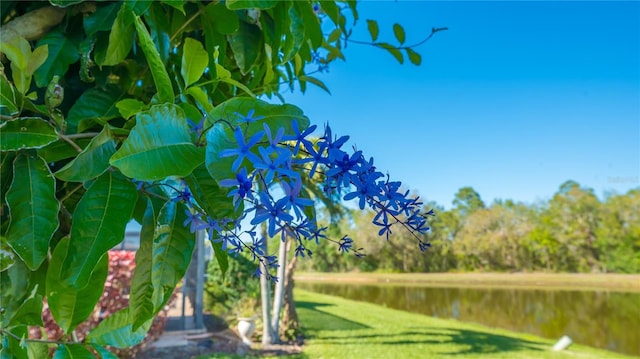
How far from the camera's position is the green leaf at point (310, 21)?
764mm

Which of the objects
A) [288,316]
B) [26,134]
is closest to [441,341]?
[288,316]

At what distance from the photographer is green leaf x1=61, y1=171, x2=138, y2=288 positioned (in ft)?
1.45

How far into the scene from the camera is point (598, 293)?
1958cm

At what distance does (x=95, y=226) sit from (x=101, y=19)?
1.46ft

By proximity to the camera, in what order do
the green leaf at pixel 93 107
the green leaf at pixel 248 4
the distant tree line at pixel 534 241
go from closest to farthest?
the green leaf at pixel 248 4, the green leaf at pixel 93 107, the distant tree line at pixel 534 241

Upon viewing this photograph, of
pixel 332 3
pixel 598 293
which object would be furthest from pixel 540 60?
pixel 332 3

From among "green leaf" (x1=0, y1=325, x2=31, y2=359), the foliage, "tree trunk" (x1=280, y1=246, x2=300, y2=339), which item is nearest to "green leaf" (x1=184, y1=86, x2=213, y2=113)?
the foliage

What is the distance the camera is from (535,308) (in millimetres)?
16609

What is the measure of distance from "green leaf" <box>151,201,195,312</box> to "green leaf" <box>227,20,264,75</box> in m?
0.38

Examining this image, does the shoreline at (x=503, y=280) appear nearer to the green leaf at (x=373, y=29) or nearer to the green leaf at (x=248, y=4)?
the green leaf at (x=373, y=29)

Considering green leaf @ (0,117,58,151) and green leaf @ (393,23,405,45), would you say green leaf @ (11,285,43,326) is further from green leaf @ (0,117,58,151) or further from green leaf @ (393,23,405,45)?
green leaf @ (393,23,405,45)

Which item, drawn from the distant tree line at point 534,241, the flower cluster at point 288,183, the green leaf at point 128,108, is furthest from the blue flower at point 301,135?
the distant tree line at point 534,241

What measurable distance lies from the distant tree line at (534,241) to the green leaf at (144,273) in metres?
25.7

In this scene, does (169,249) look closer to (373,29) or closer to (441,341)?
(373,29)
